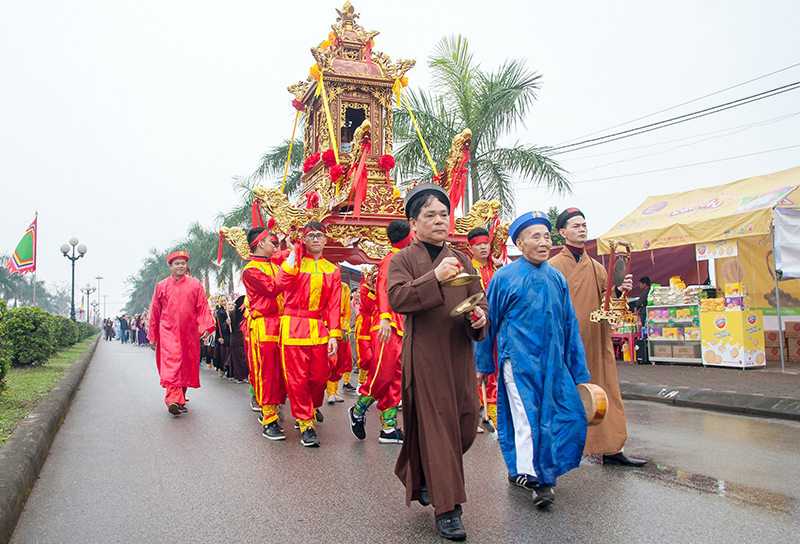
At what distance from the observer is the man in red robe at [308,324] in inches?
226

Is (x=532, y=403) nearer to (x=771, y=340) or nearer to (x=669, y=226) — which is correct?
(x=669, y=226)

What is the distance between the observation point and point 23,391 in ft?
27.0

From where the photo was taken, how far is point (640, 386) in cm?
922

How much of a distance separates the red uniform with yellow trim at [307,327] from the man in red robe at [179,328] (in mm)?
2380

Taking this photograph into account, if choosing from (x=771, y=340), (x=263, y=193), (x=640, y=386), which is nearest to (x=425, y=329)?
(x=263, y=193)

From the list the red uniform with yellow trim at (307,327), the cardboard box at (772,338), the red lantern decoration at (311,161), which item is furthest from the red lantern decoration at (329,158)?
the cardboard box at (772,338)

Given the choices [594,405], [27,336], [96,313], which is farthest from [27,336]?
[96,313]

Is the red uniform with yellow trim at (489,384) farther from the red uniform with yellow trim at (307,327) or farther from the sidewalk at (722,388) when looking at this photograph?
the sidewalk at (722,388)

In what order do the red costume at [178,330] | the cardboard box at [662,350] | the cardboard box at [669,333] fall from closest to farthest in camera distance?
the red costume at [178,330]
the cardboard box at [669,333]
the cardboard box at [662,350]

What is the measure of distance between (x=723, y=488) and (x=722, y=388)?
515cm

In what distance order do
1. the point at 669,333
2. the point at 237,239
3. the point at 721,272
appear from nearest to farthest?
the point at 237,239
the point at 669,333
the point at 721,272

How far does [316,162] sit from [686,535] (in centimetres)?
842

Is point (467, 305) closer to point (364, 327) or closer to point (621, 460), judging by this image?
point (621, 460)

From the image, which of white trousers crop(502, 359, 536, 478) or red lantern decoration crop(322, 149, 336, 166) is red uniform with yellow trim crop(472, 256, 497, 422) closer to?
white trousers crop(502, 359, 536, 478)
